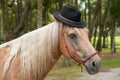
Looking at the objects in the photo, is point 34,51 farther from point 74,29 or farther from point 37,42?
point 74,29

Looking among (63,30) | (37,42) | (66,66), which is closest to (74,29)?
(63,30)

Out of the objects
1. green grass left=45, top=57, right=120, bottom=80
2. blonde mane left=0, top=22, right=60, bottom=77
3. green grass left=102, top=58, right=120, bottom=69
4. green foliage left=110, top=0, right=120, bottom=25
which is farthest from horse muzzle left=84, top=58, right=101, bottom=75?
green foliage left=110, top=0, right=120, bottom=25

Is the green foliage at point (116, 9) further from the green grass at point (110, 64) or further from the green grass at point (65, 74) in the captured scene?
the green grass at point (65, 74)

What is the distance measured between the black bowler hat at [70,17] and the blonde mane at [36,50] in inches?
4.5

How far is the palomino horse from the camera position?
3.39 meters

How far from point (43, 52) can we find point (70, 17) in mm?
500

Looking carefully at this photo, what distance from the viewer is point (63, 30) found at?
3.52 m

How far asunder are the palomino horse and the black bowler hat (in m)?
0.04

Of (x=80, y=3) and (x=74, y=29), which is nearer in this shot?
(x=74, y=29)

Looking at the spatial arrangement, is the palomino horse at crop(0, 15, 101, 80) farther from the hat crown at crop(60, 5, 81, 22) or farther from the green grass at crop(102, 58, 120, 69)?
the green grass at crop(102, 58, 120, 69)

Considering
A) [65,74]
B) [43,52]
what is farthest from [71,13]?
[65,74]

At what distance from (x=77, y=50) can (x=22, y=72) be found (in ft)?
1.97

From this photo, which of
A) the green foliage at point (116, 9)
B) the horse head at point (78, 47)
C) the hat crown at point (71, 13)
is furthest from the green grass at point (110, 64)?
the horse head at point (78, 47)

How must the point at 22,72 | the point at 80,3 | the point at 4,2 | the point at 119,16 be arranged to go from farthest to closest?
1. the point at 80,3
2. the point at 119,16
3. the point at 4,2
4. the point at 22,72
